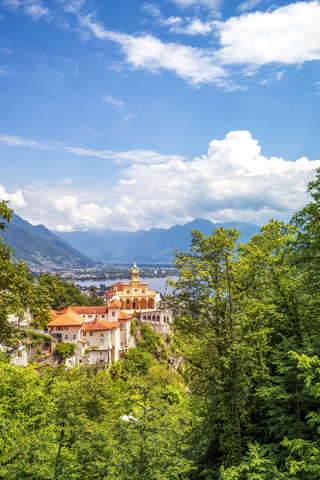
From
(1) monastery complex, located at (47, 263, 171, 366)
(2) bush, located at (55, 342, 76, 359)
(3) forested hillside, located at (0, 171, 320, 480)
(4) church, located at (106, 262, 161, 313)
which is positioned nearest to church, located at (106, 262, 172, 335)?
(4) church, located at (106, 262, 161, 313)

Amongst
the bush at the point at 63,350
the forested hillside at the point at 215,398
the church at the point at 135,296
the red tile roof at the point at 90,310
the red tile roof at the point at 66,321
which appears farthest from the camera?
the church at the point at 135,296

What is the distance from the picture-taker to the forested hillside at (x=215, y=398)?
9.74 metres

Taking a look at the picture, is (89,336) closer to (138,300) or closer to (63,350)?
(63,350)

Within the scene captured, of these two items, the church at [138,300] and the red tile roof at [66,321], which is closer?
the red tile roof at [66,321]

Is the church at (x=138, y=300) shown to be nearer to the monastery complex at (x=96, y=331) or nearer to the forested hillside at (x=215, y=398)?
the monastery complex at (x=96, y=331)

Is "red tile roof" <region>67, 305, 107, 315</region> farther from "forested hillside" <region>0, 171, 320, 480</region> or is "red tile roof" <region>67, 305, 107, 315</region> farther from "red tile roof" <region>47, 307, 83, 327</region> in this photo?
"forested hillside" <region>0, 171, 320, 480</region>

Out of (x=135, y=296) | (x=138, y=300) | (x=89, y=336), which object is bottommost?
(x=89, y=336)

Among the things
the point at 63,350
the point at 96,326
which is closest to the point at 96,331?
the point at 96,326

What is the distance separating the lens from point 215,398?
13.1 m

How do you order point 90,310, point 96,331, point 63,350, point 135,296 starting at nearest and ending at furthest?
point 63,350 < point 96,331 < point 90,310 < point 135,296

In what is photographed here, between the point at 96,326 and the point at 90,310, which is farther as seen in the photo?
the point at 90,310

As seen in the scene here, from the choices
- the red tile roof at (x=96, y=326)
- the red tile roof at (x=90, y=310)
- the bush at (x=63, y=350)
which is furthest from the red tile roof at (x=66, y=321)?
the red tile roof at (x=90, y=310)

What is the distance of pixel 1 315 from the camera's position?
9.45 metres

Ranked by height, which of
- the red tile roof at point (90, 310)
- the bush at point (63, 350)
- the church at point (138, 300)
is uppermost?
the church at point (138, 300)
